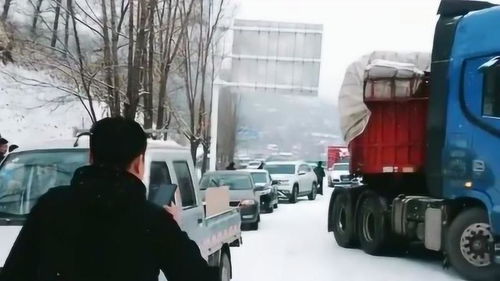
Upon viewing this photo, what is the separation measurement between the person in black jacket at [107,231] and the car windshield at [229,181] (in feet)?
48.3

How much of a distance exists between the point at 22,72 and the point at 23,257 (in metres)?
25.0

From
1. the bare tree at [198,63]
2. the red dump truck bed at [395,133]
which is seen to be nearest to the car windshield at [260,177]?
the bare tree at [198,63]

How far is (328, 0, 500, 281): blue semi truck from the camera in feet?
30.9

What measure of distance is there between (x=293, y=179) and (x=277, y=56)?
4.97 meters

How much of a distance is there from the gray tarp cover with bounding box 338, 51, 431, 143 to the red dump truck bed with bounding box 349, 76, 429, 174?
0.58ft

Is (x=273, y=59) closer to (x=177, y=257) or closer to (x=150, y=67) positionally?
(x=150, y=67)

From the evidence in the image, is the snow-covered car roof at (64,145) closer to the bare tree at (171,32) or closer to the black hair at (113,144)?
Answer: the black hair at (113,144)

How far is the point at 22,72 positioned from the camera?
1022 inches

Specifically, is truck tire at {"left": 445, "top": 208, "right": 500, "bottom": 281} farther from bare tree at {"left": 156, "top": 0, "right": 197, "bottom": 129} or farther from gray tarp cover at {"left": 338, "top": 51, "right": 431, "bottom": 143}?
bare tree at {"left": 156, "top": 0, "right": 197, "bottom": 129}

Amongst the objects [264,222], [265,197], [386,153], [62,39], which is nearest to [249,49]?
[265,197]

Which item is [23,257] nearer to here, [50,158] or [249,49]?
[50,158]

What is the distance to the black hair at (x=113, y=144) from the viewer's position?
228 centimetres

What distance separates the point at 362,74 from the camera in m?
11.9

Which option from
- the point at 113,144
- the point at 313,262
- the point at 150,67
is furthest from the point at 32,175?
the point at 150,67
